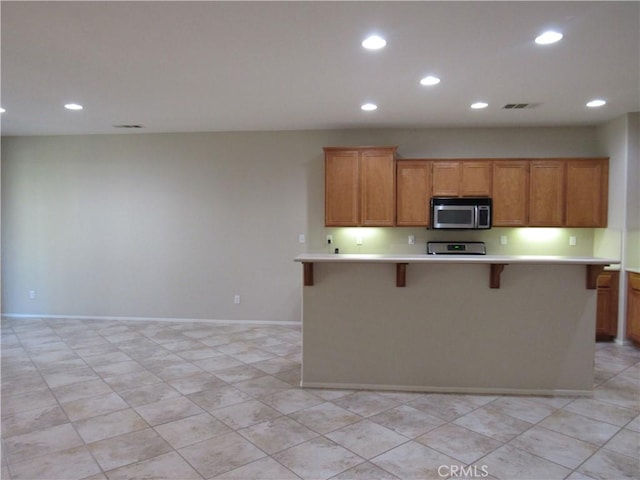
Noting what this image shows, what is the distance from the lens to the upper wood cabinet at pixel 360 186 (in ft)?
17.6

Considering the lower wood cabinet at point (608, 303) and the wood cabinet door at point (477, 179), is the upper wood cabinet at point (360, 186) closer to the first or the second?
the wood cabinet door at point (477, 179)

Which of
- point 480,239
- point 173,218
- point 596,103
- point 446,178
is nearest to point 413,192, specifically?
point 446,178

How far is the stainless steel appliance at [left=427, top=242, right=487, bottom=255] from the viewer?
553 centimetres

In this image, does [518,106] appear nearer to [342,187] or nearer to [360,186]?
[360,186]

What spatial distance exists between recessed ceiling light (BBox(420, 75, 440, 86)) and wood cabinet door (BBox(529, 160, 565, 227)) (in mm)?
2290

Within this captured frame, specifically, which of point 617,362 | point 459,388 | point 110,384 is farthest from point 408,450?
point 617,362

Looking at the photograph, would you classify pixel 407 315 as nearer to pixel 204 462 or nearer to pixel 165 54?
pixel 204 462

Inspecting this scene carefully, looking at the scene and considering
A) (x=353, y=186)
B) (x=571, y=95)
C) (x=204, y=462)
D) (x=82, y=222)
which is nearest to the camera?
(x=204, y=462)

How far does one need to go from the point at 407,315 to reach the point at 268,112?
9.61 feet

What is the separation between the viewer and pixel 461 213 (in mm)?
5305

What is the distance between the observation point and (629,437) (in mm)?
2711

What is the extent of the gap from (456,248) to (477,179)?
96 cm

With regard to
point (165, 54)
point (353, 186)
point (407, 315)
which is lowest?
point (407, 315)

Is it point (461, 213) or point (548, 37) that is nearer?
point (548, 37)
